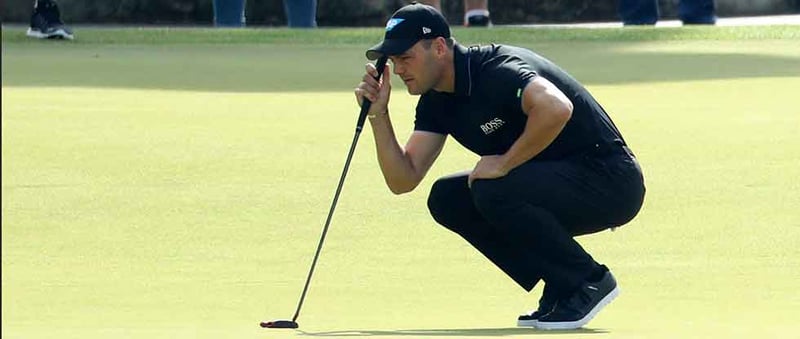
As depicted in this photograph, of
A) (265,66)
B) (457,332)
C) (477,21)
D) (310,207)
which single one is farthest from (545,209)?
(477,21)

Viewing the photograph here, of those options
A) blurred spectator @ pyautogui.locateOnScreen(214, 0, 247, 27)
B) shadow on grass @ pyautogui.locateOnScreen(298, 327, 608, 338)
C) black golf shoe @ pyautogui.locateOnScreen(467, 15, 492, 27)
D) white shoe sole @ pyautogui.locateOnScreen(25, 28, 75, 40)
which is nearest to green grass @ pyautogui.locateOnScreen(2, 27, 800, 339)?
shadow on grass @ pyautogui.locateOnScreen(298, 327, 608, 338)

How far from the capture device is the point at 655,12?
17.9 m

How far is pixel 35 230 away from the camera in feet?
29.0

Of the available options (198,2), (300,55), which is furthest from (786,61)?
(198,2)

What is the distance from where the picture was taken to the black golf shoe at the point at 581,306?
670 cm

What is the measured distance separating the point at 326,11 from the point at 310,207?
12.0 meters

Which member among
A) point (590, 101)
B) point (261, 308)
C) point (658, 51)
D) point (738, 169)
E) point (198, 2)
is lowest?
point (198, 2)

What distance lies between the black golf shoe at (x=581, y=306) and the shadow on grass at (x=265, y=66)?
6144 mm

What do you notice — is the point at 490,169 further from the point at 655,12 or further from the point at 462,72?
the point at 655,12

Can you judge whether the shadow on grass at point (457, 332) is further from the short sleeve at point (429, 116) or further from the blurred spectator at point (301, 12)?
the blurred spectator at point (301, 12)

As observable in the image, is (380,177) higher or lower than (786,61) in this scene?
higher

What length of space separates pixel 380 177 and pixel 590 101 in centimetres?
313

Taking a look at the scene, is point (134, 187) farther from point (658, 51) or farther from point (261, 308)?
point (658, 51)

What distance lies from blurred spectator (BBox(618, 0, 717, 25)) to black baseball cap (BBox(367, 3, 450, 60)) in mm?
11190
